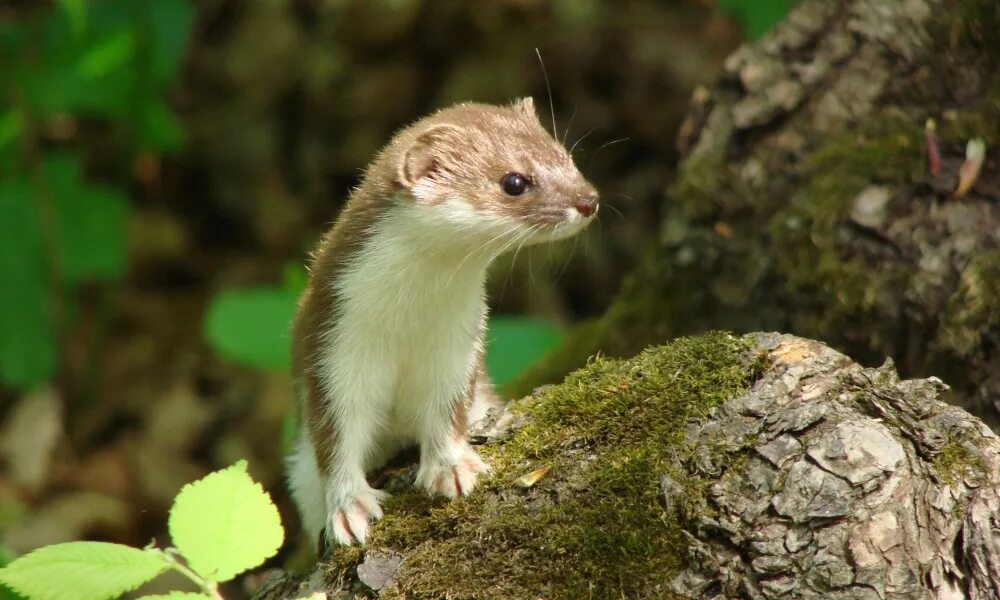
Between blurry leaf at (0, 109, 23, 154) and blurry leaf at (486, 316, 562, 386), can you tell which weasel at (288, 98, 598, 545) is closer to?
blurry leaf at (486, 316, 562, 386)

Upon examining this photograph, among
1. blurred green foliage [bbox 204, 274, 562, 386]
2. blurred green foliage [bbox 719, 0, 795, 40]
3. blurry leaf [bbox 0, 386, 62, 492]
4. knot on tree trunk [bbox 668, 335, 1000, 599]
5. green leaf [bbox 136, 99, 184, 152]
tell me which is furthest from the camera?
blurry leaf [bbox 0, 386, 62, 492]

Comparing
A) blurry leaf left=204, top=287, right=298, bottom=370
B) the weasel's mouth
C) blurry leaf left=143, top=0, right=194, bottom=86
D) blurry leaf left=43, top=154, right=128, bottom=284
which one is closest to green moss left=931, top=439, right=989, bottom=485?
the weasel's mouth

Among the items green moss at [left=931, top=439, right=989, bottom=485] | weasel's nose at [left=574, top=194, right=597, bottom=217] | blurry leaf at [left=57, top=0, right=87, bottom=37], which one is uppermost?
blurry leaf at [left=57, top=0, right=87, bottom=37]

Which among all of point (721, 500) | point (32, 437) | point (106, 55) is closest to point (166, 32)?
point (106, 55)

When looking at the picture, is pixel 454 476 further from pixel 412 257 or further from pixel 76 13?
pixel 76 13

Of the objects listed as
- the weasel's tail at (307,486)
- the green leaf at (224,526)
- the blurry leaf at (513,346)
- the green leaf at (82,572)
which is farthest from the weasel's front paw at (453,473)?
the blurry leaf at (513,346)

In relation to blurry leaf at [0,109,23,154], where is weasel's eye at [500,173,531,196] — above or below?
above

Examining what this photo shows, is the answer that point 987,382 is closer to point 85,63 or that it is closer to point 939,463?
point 939,463

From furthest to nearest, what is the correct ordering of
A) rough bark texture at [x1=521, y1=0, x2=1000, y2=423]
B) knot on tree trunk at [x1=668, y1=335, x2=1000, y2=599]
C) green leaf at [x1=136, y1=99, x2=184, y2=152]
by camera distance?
1. green leaf at [x1=136, y1=99, x2=184, y2=152]
2. rough bark texture at [x1=521, y1=0, x2=1000, y2=423]
3. knot on tree trunk at [x1=668, y1=335, x2=1000, y2=599]
